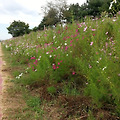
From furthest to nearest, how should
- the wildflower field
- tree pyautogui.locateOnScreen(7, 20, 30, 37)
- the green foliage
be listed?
tree pyautogui.locateOnScreen(7, 20, 30, 37) < the green foliage < the wildflower field

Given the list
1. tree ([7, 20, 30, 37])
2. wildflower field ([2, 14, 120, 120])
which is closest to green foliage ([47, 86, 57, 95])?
wildflower field ([2, 14, 120, 120])

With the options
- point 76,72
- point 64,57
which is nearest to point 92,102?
point 76,72

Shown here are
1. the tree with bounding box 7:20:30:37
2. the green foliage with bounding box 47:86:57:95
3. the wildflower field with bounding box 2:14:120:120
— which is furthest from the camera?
the tree with bounding box 7:20:30:37

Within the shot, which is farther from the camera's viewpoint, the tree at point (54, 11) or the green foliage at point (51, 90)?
the tree at point (54, 11)

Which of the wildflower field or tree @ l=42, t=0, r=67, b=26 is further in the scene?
tree @ l=42, t=0, r=67, b=26

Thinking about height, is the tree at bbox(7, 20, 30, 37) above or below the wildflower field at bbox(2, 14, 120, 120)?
above

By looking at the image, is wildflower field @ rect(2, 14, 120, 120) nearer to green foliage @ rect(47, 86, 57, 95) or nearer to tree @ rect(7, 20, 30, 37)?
green foliage @ rect(47, 86, 57, 95)

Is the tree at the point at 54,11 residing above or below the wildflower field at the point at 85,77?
above

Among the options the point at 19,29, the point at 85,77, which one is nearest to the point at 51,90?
the point at 85,77

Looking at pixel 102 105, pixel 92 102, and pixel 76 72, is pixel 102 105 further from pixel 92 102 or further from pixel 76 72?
pixel 76 72

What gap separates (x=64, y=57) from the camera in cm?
353

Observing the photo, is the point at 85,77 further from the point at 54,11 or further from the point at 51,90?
the point at 54,11

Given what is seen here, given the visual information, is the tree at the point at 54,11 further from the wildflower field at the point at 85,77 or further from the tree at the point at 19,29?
the wildflower field at the point at 85,77

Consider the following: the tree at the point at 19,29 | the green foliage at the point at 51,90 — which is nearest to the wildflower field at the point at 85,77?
the green foliage at the point at 51,90
